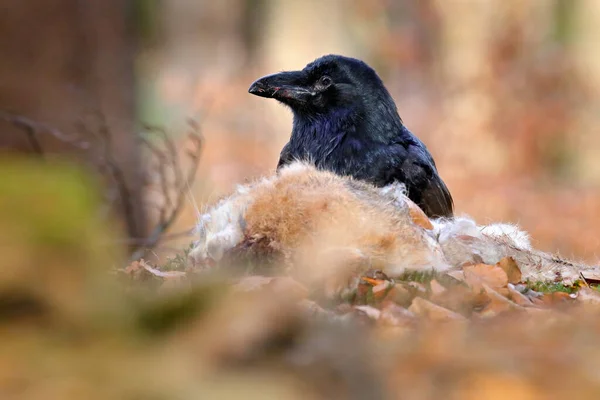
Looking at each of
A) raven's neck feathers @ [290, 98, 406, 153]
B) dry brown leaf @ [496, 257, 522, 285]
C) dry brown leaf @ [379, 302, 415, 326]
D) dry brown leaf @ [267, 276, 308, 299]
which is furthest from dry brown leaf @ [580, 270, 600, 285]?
raven's neck feathers @ [290, 98, 406, 153]

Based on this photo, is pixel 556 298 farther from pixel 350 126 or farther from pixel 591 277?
pixel 350 126

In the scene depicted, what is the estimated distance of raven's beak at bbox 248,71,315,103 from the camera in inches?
195

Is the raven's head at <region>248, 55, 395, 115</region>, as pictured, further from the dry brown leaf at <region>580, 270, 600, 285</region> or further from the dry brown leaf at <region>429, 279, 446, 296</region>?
the dry brown leaf at <region>429, 279, 446, 296</region>

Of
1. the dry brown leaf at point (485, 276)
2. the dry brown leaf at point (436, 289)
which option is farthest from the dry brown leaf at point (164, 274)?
the dry brown leaf at point (485, 276)

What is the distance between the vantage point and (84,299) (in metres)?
1.37

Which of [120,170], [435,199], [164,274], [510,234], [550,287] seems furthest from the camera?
[120,170]

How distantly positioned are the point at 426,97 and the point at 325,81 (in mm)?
9538

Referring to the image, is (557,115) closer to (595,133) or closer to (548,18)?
(595,133)

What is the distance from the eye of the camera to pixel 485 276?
2.89 m

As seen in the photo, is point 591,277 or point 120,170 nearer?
point 591,277

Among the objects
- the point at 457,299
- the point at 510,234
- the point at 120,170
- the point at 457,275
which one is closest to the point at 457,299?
the point at 457,299

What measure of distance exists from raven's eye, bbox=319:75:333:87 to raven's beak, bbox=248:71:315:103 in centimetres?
10

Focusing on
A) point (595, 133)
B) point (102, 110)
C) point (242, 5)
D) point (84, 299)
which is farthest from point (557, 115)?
point (242, 5)

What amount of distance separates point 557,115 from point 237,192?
11.0 meters
